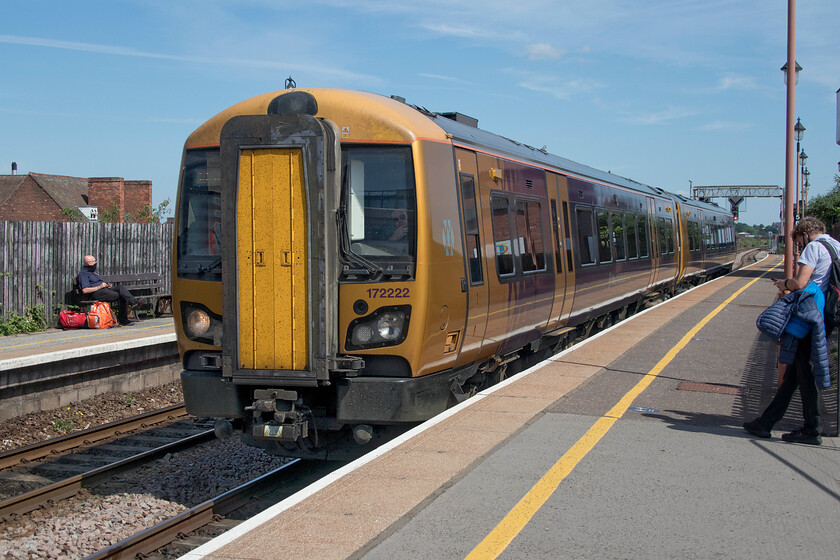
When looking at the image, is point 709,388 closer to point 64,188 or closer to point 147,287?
point 147,287

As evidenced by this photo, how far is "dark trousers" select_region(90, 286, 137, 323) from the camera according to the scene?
53.1 feet

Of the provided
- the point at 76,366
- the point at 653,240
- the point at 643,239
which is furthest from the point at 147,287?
the point at 653,240

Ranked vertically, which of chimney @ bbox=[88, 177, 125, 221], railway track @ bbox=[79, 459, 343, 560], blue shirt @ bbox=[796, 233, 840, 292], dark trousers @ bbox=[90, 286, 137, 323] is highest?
chimney @ bbox=[88, 177, 125, 221]

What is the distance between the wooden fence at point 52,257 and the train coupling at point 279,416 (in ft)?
35.4

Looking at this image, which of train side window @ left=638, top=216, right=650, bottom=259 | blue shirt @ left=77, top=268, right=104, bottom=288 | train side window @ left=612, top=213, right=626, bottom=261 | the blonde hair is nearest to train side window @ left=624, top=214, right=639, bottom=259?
train side window @ left=612, top=213, right=626, bottom=261

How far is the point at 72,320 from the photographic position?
1569 cm

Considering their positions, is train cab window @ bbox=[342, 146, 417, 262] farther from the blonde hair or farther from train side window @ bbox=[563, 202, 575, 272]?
train side window @ bbox=[563, 202, 575, 272]

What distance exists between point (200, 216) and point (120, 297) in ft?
34.1

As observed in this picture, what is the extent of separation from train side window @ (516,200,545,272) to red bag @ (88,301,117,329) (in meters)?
9.60

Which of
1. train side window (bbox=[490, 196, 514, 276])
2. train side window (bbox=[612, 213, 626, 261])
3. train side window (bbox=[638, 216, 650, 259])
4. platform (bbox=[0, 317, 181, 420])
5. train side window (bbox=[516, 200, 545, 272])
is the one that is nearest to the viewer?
train side window (bbox=[490, 196, 514, 276])

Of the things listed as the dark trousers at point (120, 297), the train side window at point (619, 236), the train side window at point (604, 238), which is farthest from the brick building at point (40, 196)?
the train side window at point (604, 238)

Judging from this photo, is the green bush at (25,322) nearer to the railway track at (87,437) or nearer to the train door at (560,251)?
the railway track at (87,437)

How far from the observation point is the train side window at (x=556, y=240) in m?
10.6

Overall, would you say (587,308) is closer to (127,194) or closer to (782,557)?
(782,557)
